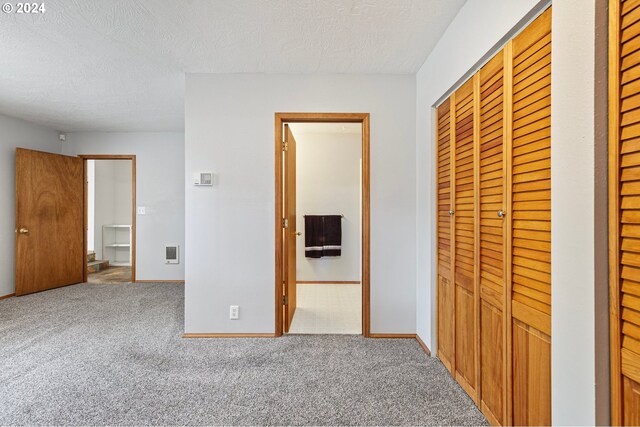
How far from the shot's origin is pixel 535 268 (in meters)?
1.23

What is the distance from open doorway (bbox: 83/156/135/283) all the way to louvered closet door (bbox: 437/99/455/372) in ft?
19.7

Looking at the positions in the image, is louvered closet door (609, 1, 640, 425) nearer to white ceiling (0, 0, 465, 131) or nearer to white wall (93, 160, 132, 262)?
white ceiling (0, 0, 465, 131)

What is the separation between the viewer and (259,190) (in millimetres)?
2717

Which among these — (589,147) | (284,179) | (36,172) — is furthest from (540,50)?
(36,172)

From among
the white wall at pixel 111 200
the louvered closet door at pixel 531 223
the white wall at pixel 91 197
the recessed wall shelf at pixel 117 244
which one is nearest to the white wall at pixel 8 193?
the white wall at pixel 91 197

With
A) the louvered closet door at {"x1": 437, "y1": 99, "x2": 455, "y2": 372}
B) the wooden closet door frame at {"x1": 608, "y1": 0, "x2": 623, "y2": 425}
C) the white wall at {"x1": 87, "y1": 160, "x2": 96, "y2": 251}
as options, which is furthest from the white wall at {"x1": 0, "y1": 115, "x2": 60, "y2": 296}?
the wooden closet door frame at {"x1": 608, "y1": 0, "x2": 623, "y2": 425}

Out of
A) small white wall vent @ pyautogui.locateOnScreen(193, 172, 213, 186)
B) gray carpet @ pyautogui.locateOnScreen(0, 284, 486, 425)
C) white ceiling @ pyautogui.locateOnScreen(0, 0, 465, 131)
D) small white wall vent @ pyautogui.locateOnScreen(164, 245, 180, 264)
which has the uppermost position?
white ceiling @ pyautogui.locateOnScreen(0, 0, 465, 131)

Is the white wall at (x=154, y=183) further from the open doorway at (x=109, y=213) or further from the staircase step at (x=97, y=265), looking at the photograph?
the staircase step at (x=97, y=265)

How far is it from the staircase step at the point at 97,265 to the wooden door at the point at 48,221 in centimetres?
102

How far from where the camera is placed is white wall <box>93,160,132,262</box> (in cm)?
627

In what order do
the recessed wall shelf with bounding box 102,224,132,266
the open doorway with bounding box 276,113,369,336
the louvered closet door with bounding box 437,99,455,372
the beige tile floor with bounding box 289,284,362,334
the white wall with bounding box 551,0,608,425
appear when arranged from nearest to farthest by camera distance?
the white wall with bounding box 551,0,608,425
the louvered closet door with bounding box 437,99,455,372
the beige tile floor with bounding box 289,284,362,334
the open doorway with bounding box 276,113,369,336
the recessed wall shelf with bounding box 102,224,132,266

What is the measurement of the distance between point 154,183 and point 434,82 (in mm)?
4462

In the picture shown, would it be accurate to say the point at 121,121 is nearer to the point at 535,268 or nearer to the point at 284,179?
the point at 284,179

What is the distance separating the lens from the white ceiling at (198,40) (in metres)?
1.85
